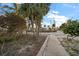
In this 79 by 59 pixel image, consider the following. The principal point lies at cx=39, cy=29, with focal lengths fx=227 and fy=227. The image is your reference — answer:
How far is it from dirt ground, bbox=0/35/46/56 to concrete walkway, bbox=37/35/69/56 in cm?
9

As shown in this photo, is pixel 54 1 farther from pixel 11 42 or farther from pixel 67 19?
pixel 11 42

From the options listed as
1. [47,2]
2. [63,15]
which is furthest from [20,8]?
[63,15]

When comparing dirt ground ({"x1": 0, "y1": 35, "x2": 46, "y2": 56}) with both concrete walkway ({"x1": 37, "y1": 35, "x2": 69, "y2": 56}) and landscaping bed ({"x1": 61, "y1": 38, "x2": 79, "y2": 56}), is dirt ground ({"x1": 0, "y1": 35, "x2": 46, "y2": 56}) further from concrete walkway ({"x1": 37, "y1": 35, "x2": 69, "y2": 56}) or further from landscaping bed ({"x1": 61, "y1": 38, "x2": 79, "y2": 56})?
landscaping bed ({"x1": 61, "y1": 38, "x2": 79, "y2": 56})

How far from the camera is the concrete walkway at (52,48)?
3805mm

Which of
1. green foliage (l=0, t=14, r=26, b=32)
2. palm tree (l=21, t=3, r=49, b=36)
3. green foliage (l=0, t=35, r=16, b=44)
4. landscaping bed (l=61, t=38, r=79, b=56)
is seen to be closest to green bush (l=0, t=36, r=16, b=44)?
green foliage (l=0, t=35, r=16, b=44)

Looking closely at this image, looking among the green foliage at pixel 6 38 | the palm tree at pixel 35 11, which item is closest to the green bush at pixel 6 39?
the green foliage at pixel 6 38

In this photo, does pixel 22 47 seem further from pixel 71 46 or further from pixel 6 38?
pixel 71 46

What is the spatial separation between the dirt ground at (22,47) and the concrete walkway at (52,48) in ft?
0.29

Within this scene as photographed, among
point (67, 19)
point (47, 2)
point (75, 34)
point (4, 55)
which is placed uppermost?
point (47, 2)

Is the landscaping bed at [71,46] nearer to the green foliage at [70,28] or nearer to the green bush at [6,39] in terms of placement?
the green foliage at [70,28]

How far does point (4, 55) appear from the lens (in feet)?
12.5

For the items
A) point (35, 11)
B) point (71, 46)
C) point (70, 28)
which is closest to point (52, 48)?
point (71, 46)

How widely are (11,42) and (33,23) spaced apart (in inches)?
19.6

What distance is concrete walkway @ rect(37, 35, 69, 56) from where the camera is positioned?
12.5 ft
